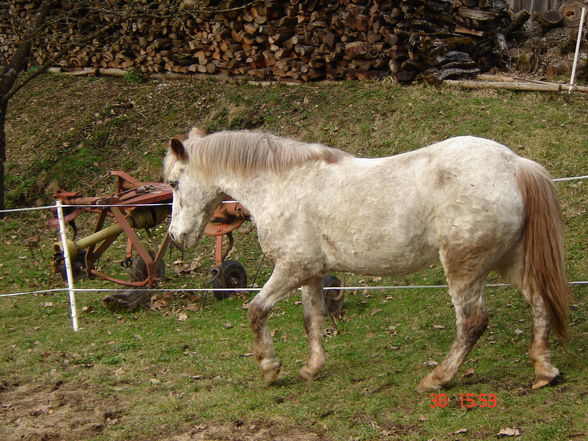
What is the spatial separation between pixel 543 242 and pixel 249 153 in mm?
2378

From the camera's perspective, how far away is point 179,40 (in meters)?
14.0

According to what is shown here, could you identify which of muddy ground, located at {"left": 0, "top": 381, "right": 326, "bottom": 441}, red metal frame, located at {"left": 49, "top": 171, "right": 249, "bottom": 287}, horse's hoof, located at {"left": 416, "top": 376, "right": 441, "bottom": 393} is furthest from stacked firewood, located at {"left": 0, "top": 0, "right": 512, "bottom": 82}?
horse's hoof, located at {"left": 416, "top": 376, "right": 441, "bottom": 393}

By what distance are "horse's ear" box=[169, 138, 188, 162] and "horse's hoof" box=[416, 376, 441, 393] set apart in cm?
263

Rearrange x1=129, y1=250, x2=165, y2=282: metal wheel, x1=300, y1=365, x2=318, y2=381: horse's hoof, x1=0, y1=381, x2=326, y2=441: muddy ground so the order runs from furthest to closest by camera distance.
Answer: x1=129, y1=250, x2=165, y2=282: metal wheel < x1=300, y1=365, x2=318, y2=381: horse's hoof < x1=0, y1=381, x2=326, y2=441: muddy ground

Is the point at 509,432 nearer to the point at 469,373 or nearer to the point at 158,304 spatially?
the point at 469,373

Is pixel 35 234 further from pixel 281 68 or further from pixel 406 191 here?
pixel 406 191

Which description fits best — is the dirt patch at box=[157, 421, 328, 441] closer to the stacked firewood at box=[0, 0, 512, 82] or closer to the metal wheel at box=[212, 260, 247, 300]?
the metal wheel at box=[212, 260, 247, 300]

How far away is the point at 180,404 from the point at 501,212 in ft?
9.21

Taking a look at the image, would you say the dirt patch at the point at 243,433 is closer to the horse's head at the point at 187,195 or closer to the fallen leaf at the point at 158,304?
the horse's head at the point at 187,195

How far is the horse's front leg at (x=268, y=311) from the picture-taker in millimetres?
5273

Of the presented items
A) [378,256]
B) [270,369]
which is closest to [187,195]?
[270,369]

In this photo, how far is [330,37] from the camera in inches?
466

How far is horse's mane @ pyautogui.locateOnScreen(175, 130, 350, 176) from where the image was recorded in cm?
538

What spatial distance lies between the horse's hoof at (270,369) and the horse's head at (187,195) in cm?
127
